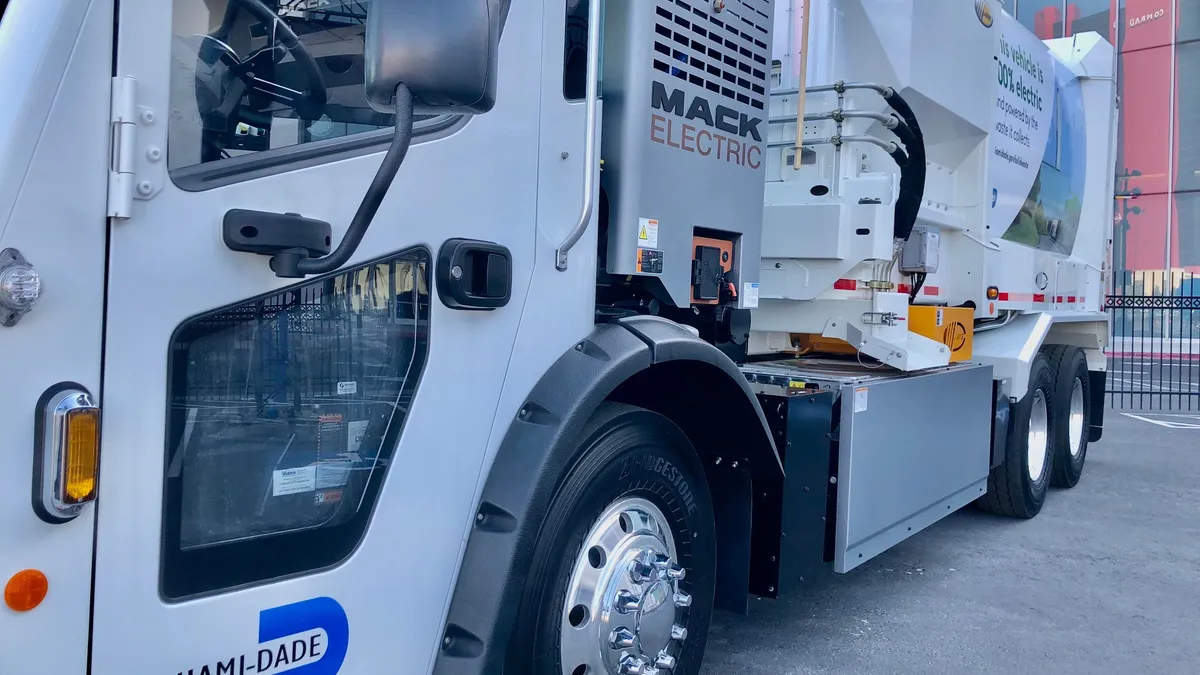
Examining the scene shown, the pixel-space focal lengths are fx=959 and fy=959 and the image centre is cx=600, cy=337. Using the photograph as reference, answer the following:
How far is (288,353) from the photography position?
5.58 feet

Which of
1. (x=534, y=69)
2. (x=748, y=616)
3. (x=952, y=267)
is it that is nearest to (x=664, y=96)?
(x=534, y=69)

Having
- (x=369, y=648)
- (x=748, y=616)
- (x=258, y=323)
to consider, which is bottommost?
(x=748, y=616)

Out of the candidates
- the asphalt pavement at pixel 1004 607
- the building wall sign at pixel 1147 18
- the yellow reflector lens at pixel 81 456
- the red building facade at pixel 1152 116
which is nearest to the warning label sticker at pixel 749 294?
the asphalt pavement at pixel 1004 607

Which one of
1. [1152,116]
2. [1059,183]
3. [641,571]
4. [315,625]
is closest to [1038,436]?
→ [1059,183]

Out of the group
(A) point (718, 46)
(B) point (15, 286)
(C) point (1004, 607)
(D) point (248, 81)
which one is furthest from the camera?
(C) point (1004, 607)

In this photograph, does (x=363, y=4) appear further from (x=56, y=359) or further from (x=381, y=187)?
(x=56, y=359)

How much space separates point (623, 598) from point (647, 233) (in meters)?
0.94

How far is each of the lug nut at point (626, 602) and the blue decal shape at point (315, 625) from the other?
81 centimetres

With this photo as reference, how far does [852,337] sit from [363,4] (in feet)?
9.82

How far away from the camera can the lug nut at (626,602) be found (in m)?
2.41

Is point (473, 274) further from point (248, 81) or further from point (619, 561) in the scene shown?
point (619, 561)

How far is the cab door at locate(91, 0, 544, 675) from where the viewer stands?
57.0 inches

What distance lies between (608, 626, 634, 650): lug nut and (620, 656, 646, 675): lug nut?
51 millimetres

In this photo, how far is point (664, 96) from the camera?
2580 mm
